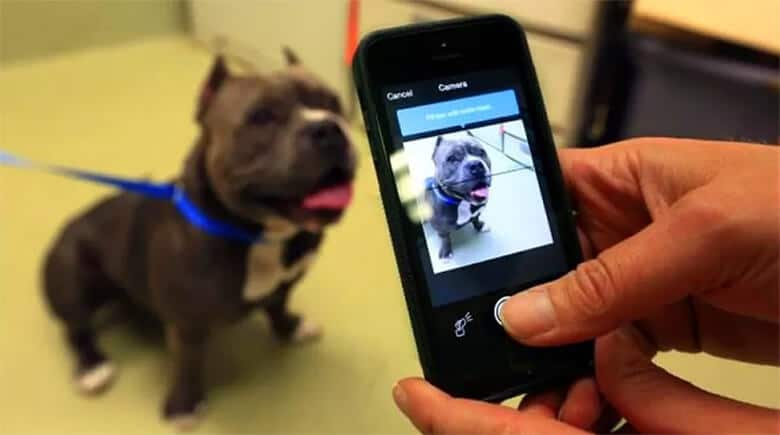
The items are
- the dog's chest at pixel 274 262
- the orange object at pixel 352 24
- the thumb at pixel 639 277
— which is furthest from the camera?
the dog's chest at pixel 274 262

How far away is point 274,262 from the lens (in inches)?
35.7

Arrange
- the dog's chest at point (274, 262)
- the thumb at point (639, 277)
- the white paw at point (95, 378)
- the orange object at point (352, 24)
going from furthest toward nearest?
the white paw at point (95, 378) → the dog's chest at point (274, 262) → the orange object at point (352, 24) → the thumb at point (639, 277)

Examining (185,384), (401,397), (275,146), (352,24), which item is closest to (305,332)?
(185,384)

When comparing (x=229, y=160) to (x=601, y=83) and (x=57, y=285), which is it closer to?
(x=57, y=285)

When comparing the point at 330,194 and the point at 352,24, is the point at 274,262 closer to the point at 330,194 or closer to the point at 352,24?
the point at 330,194

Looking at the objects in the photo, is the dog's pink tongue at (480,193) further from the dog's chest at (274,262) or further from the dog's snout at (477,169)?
the dog's chest at (274,262)

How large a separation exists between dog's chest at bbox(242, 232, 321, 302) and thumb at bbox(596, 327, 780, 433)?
1.51ft

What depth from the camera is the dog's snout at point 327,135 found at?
825 millimetres

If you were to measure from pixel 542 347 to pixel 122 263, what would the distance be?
1.98 feet

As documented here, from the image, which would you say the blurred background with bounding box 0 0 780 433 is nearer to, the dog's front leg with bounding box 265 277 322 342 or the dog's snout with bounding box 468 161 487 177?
the dog's front leg with bounding box 265 277 322 342

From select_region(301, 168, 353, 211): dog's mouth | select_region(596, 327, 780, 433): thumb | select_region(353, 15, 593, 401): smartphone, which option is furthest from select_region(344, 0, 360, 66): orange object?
select_region(596, 327, 780, 433): thumb

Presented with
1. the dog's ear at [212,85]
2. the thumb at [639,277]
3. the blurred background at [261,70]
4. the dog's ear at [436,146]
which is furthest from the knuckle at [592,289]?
the dog's ear at [212,85]

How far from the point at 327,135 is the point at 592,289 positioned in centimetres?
44

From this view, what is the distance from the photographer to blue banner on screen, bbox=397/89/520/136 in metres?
0.49
